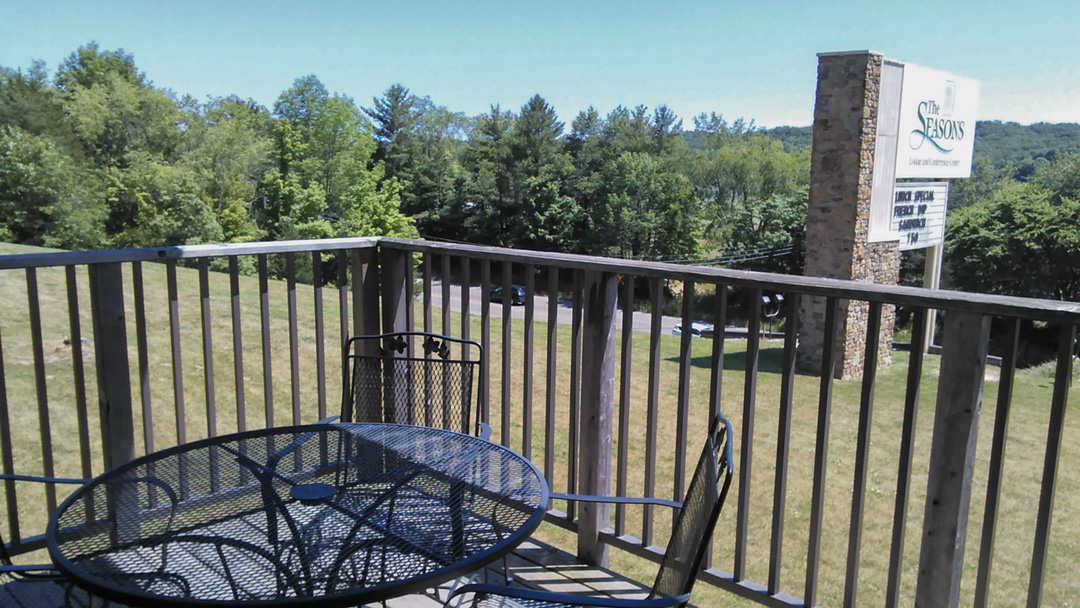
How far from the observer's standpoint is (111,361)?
2328mm

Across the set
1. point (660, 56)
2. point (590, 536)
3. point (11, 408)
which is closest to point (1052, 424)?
point (590, 536)

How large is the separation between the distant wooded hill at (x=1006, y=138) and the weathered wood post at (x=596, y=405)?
162 feet

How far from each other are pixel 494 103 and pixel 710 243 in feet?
45.5

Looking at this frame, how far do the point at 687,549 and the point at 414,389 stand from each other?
57.4 inches

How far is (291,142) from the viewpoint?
34.5 m

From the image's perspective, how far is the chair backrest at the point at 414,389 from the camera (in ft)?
7.57

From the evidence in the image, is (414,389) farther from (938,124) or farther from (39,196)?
(39,196)

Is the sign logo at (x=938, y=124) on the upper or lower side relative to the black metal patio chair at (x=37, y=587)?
upper

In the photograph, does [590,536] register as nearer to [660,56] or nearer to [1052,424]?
[1052,424]

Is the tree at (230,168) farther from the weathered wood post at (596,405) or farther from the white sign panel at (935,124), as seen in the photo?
the weathered wood post at (596,405)

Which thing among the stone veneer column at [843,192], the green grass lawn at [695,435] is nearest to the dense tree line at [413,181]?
the stone veneer column at [843,192]

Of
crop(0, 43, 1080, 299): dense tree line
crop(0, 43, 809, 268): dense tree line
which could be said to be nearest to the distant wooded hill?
crop(0, 43, 1080, 299): dense tree line

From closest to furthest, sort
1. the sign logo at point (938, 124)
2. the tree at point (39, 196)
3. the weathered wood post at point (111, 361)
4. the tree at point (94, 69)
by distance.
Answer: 1. the weathered wood post at point (111, 361)
2. the sign logo at point (938, 124)
3. the tree at point (39, 196)
4. the tree at point (94, 69)

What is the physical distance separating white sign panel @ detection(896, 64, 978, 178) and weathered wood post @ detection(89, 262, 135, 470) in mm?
13043
